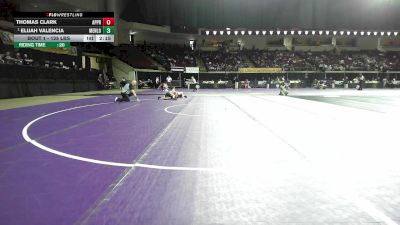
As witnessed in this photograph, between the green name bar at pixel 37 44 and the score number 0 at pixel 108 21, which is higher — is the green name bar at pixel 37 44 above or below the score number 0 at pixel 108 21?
below

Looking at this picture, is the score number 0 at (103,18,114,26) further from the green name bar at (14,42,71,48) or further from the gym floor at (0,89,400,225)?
the gym floor at (0,89,400,225)

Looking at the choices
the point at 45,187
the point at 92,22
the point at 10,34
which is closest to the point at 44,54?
the point at 10,34

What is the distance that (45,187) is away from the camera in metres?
3.80

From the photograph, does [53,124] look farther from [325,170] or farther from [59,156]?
[325,170]
